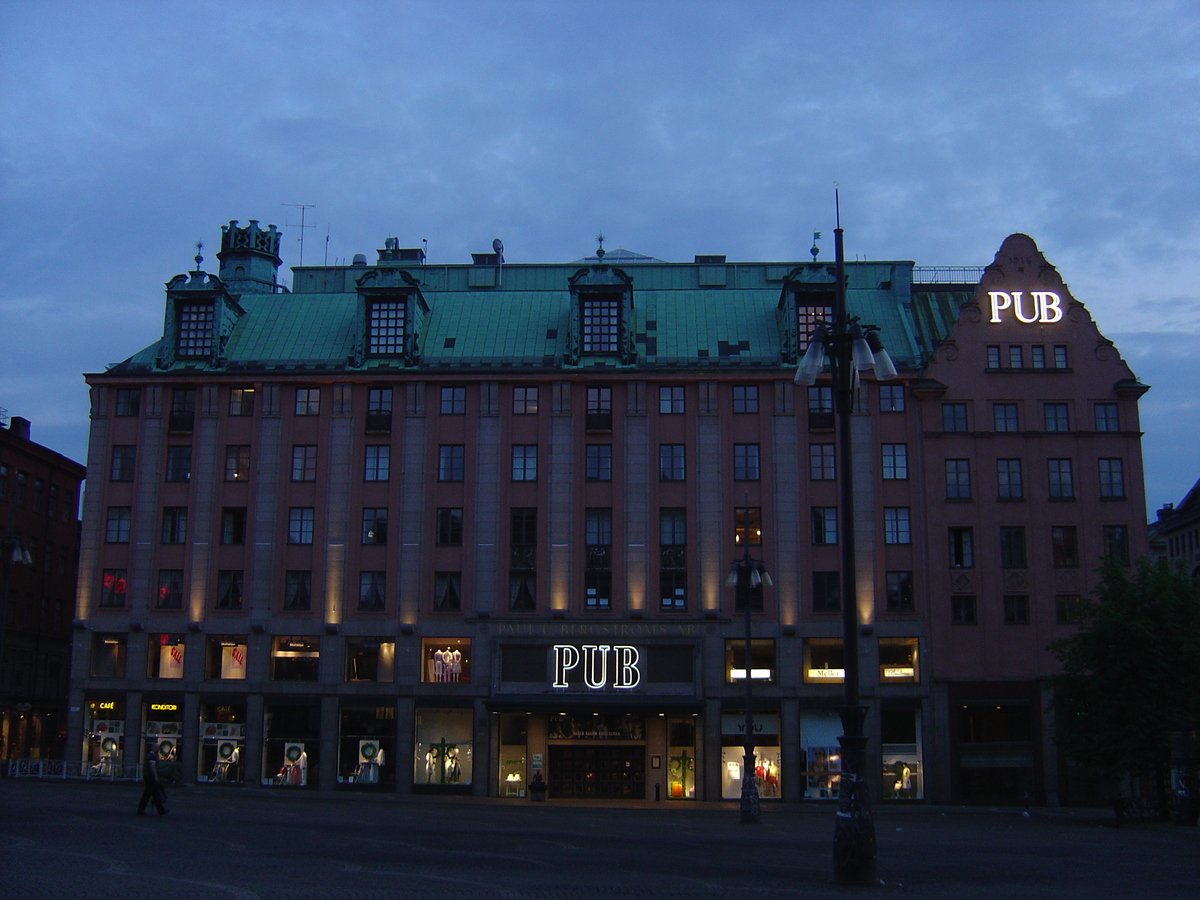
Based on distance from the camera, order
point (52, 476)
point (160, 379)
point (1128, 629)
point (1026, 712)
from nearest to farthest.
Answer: point (1128, 629) < point (1026, 712) < point (160, 379) < point (52, 476)

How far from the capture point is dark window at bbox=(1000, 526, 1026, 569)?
60312mm

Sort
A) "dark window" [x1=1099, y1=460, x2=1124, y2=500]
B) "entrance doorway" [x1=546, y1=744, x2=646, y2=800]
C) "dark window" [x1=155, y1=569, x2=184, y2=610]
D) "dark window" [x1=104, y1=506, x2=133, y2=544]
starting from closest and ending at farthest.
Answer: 1. "entrance doorway" [x1=546, y1=744, x2=646, y2=800]
2. "dark window" [x1=1099, y1=460, x2=1124, y2=500]
3. "dark window" [x1=155, y1=569, x2=184, y2=610]
4. "dark window" [x1=104, y1=506, x2=133, y2=544]

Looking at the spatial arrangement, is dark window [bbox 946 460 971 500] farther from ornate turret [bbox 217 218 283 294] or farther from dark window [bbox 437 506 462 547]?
ornate turret [bbox 217 218 283 294]

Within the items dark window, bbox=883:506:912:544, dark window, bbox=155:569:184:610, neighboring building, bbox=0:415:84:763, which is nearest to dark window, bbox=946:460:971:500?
dark window, bbox=883:506:912:544

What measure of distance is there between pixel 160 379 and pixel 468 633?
68.6 feet

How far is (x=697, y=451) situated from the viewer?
61781 mm

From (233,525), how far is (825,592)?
2983 cm

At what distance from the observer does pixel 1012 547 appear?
60.5m

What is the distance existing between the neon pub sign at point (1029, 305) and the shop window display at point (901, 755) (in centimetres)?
2057

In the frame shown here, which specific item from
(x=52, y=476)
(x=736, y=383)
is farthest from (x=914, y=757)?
(x=52, y=476)

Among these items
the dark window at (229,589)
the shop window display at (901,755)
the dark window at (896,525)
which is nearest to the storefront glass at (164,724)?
the dark window at (229,589)

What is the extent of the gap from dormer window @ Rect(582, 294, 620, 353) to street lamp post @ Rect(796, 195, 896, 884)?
3947 centimetres

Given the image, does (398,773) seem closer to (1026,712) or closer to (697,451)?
(697,451)

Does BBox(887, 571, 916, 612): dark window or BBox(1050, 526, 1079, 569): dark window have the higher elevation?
BBox(1050, 526, 1079, 569): dark window
